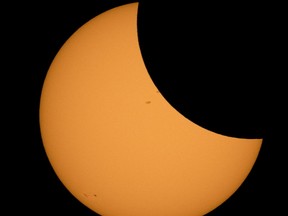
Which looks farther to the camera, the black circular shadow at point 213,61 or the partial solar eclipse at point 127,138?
the partial solar eclipse at point 127,138

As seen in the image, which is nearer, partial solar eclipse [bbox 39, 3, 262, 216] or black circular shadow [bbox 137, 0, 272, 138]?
black circular shadow [bbox 137, 0, 272, 138]

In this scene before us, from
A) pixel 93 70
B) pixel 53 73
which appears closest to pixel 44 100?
pixel 53 73

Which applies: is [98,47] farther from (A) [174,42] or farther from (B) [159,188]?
(B) [159,188]

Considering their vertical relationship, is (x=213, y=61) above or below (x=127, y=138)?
above

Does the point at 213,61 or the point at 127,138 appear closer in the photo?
the point at 213,61
